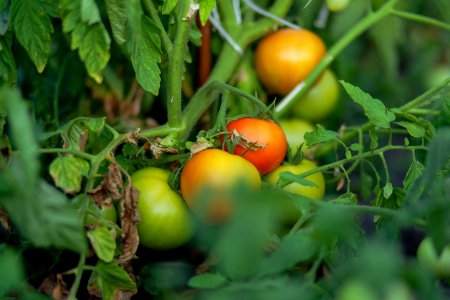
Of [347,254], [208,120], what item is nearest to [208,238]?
[347,254]

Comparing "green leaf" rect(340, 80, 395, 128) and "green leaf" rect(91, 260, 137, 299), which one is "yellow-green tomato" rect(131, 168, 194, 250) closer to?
"green leaf" rect(91, 260, 137, 299)

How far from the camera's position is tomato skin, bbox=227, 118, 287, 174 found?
0.89 metres

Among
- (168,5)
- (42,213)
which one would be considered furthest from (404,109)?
(42,213)

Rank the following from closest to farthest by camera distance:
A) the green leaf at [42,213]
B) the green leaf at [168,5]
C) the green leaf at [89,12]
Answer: the green leaf at [42,213]
the green leaf at [89,12]
the green leaf at [168,5]

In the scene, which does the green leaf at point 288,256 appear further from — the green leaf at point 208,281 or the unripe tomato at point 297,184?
the unripe tomato at point 297,184

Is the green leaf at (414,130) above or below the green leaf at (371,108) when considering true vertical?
below

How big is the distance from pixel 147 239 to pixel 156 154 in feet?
0.37

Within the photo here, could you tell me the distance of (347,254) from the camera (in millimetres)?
794

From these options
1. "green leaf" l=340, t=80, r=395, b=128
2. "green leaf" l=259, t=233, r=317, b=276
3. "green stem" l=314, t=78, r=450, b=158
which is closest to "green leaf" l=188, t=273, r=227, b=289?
"green leaf" l=259, t=233, r=317, b=276

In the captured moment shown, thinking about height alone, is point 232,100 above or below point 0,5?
below

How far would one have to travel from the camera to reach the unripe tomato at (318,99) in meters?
1.19

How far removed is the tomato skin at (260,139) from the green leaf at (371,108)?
138 mm

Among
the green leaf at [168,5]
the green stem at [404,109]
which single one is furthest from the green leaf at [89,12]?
the green stem at [404,109]

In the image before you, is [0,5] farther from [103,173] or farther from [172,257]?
[172,257]
